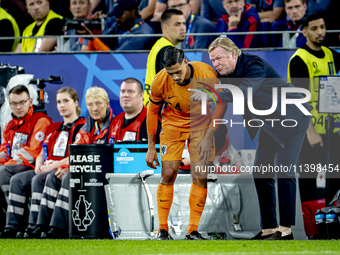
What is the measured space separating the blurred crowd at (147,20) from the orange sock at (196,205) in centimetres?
256

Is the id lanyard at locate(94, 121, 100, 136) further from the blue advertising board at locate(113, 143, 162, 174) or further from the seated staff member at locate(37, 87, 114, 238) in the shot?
the blue advertising board at locate(113, 143, 162, 174)

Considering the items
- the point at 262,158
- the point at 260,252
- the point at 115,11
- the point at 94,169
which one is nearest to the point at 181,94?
the point at 262,158

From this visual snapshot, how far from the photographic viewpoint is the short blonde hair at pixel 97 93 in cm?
589

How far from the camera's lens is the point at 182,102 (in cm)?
441

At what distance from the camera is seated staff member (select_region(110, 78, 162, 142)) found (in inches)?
215

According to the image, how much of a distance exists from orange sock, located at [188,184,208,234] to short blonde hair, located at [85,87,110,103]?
6.55 ft

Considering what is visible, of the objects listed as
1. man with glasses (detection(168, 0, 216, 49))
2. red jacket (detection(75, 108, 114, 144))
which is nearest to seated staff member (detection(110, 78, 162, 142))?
red jacket (detection(75, 108, 114, 144))

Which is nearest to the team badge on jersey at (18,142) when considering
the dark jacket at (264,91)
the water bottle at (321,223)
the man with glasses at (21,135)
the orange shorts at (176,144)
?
the man with glasses at (21,135)

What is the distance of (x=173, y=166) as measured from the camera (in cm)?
439

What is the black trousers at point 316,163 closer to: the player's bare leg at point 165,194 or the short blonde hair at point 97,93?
the player's bare leg at point 165,194

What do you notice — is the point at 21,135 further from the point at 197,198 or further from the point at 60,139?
the point at 197,198

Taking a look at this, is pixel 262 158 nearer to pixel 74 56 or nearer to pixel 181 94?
pixel 181 94

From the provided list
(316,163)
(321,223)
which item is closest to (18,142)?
(316,163)

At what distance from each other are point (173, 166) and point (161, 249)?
108 centimetres
